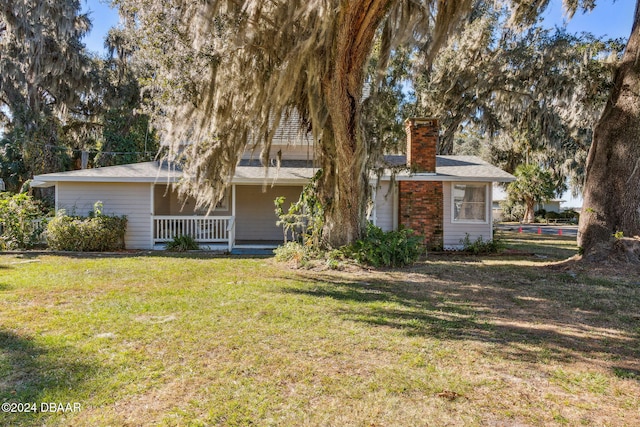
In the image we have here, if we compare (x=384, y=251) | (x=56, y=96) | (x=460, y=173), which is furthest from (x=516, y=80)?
(x=56, y=96)

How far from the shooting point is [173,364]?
10.1ft

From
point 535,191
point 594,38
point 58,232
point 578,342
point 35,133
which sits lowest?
point 578,342

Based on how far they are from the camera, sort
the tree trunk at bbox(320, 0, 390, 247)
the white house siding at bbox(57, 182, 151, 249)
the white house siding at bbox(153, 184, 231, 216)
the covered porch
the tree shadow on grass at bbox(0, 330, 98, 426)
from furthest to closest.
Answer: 1. the white house siding at bbox(153, 184, 231, 216)
2. the covered porch
3. the white house siding at bbox(57, 182, 151, 249)
4. the tree trunk at bbox(320, 0, 390, 247)
5. the tree shadow on grass at bbox(0, 330, 98, 426)

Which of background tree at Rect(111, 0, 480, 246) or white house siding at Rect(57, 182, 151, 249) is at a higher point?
background tree at Rect(111, 0, 480, 246)

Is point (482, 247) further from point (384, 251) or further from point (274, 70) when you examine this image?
point (274, 70)

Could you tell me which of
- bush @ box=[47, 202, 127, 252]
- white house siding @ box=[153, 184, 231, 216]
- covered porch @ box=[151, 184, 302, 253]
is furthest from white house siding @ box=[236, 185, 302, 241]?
bush @ box=[47, 202, 127, 252]

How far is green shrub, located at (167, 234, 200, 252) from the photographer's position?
11.2m

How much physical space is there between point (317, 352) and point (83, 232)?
9.63 m

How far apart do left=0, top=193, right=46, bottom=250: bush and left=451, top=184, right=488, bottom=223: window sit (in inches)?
494

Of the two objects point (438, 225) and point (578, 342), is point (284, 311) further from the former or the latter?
point (438, 225)

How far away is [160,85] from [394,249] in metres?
6.14

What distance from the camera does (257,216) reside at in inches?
568

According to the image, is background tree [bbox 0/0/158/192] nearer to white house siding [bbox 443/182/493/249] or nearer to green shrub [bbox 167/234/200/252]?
green shrub [bbox 167/234/200/252]

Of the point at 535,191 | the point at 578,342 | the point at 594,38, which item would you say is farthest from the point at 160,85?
the point at 535,191
